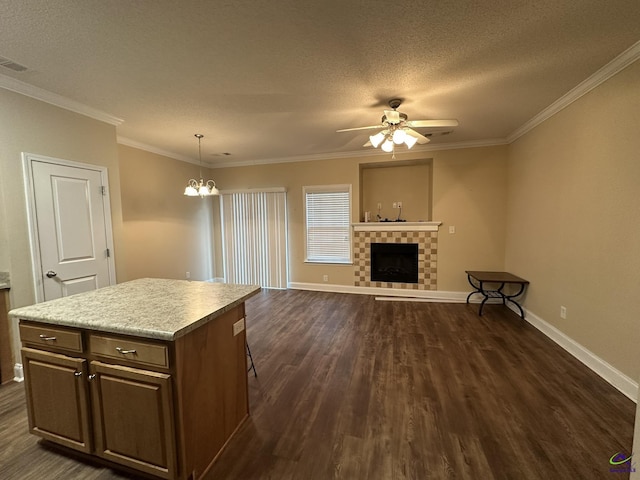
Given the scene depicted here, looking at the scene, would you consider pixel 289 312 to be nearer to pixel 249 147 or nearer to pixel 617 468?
pixel 249 147

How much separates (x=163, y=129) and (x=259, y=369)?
336 centimetres

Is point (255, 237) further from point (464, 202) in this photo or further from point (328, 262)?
point (464, 202)

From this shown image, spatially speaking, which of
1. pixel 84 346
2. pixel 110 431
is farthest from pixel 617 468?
pixel 84 346

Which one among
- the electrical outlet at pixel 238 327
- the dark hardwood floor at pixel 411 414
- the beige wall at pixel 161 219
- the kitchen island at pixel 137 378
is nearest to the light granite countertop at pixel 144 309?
the kitchen island at pixel 137 378

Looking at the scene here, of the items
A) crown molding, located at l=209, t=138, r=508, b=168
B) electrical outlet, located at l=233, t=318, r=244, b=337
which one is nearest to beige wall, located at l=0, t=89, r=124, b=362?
electrical outlet, located at l=233, t=318, r=244, b=337

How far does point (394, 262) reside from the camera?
5.04 meters

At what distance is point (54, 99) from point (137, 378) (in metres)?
2.98

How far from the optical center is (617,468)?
1472mm

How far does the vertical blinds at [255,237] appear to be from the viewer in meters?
5.52

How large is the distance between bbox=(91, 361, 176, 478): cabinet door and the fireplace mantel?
4178 millimetres

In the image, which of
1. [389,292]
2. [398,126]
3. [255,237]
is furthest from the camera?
[255,237]

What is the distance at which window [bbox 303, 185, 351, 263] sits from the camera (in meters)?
5.21

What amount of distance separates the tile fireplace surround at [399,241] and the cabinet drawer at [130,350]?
163 inches

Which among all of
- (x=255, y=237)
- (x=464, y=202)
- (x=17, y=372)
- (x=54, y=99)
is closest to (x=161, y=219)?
(x=255, y=237)
